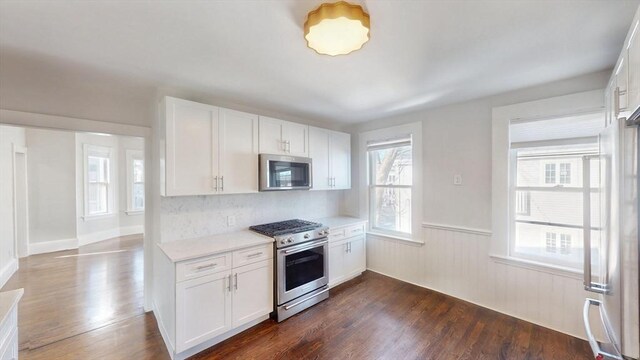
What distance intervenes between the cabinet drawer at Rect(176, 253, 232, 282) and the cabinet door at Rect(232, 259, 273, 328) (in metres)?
0.14

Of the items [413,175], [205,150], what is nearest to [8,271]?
[205,150]

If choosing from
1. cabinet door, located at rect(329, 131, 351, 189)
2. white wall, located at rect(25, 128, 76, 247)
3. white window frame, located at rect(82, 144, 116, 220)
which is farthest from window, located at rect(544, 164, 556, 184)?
white window frame, located at rect(82, 144, 116, 220)

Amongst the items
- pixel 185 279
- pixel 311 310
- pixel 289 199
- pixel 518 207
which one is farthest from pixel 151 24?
pixel 518 207

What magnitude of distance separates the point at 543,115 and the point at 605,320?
1.80 metres

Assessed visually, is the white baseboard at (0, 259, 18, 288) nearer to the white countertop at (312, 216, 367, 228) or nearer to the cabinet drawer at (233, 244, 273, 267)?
the cabinet drawer at (233, 244, 273, 267)

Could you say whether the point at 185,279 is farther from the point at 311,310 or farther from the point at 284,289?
the point at 311,310

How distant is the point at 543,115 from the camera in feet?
7.64

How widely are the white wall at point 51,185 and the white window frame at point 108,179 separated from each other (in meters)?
0.26

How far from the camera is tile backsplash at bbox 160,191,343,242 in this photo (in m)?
2.45

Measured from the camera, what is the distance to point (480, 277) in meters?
2.73

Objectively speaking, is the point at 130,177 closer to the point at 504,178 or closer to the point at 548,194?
the point at 504,178

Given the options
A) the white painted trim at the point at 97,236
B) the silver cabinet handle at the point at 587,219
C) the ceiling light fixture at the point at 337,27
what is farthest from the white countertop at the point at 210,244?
the white painted trim at the point at 97,236

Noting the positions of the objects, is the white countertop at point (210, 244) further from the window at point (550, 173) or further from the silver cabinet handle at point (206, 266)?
the window at point (550, 173)

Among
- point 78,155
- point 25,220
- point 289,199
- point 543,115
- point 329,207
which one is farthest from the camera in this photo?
point 78,155
